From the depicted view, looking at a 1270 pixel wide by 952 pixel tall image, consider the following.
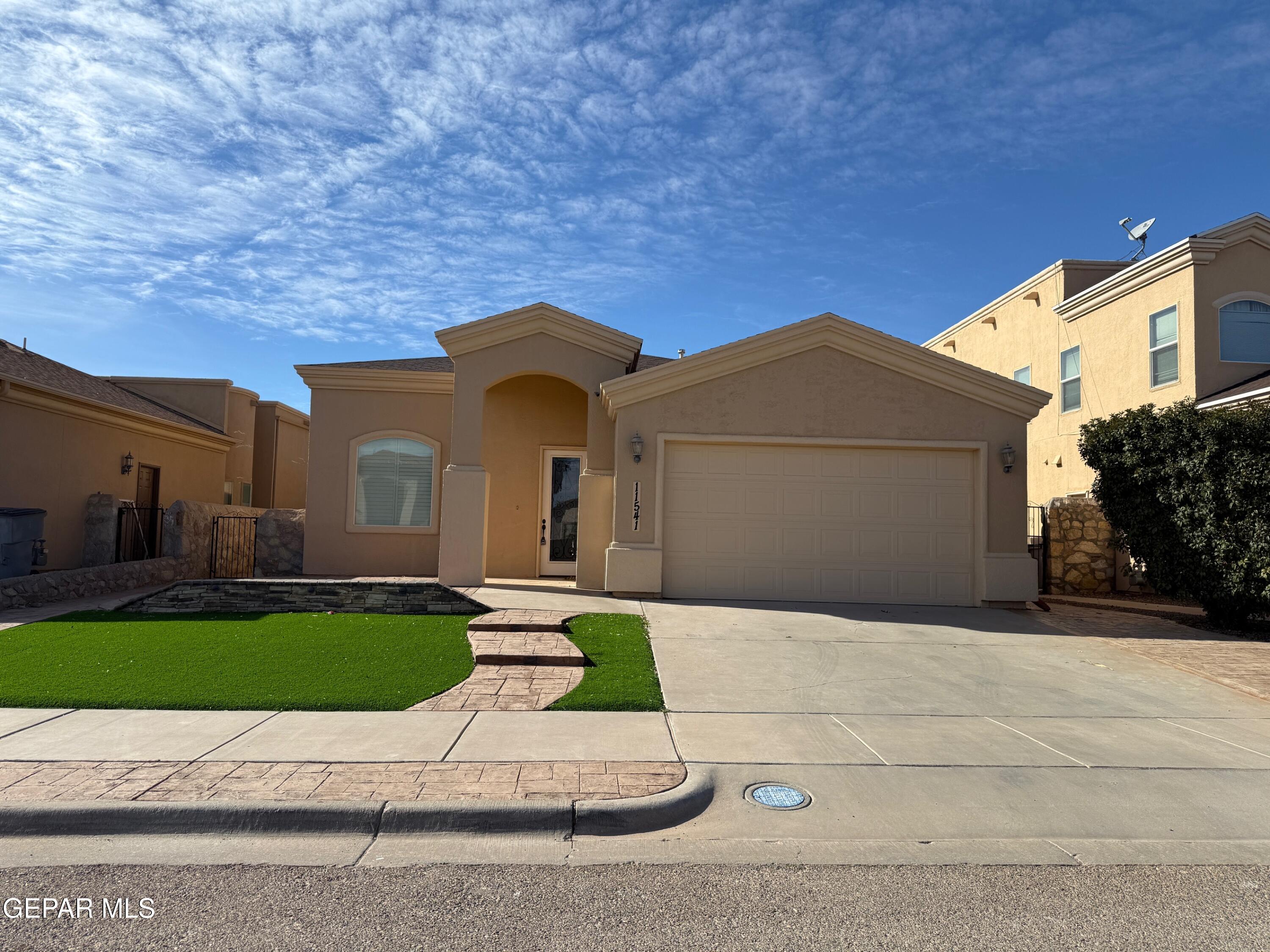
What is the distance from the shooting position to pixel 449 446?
15.7m

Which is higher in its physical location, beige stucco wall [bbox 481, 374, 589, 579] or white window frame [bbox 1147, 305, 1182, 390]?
white window frame [bbox 1147, 305, 1182, 390]

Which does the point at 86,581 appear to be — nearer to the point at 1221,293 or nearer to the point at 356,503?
the point at 356,503

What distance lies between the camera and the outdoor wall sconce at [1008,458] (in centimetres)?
1229

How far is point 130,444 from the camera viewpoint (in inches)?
711

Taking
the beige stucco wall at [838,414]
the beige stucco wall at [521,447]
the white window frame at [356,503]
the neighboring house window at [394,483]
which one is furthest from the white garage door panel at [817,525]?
the neighboring house window at [394,483]

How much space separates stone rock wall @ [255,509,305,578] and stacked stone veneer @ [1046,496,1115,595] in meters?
15.0

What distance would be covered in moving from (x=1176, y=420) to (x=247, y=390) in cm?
2178

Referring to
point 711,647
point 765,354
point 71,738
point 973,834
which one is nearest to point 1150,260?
point 765,354

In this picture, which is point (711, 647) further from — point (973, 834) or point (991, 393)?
point (991, 393)

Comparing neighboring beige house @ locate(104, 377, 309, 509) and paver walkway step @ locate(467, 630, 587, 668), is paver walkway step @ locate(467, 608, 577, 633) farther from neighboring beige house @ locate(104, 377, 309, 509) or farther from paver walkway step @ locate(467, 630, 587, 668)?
neighboring beige house @ locate(104, 377, 309, 509)

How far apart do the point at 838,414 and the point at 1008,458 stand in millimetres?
2642

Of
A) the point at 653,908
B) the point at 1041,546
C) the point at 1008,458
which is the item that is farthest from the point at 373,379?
the point at 1041,546

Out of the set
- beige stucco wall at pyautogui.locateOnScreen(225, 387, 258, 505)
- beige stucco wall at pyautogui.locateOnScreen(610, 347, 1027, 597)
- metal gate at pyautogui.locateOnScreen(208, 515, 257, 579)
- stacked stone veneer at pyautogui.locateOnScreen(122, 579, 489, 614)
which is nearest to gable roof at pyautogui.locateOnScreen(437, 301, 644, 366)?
beige stucco wall at pyautogui.locateOnScreen(610, 347, 1027, 597)

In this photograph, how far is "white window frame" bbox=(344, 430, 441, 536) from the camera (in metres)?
15.4
